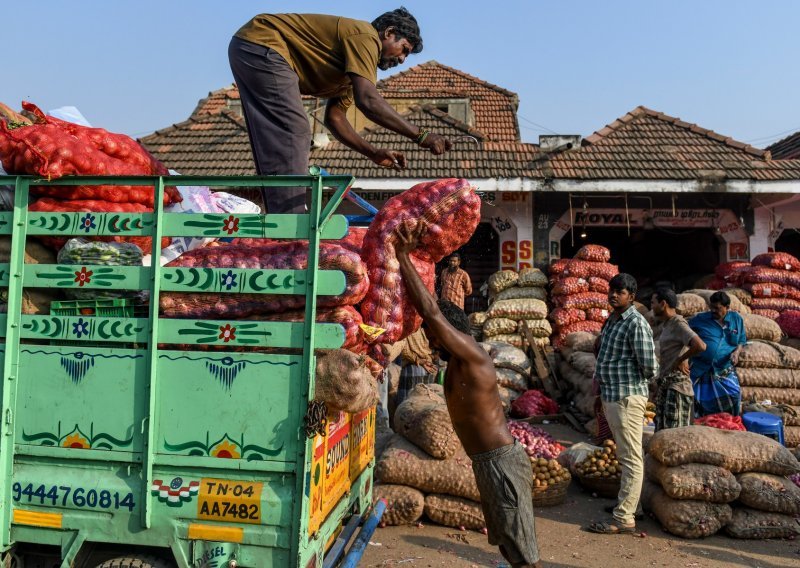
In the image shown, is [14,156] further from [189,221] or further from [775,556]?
[775,556]

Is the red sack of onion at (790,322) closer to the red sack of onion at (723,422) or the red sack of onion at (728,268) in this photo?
the red sack of onion at (728,268)

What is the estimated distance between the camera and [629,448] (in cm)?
492

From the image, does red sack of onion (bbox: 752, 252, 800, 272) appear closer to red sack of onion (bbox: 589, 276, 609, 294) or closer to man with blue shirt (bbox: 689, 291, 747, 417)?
red sack of onion (bbox: 589, 276, 609, 294)

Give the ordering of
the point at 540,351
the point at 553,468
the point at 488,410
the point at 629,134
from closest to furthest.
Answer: the point at 488,410 → the point at 553,468 → the point at 540,351 → the point at 629,134

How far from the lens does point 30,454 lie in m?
2.56

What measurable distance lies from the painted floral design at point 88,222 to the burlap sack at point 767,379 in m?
7.49

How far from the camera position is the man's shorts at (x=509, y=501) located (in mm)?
3240

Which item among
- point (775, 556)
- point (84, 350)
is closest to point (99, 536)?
point (84, 350)

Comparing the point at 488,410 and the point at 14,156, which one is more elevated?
the point at 14,156

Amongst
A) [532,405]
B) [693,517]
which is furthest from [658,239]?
[693,517]

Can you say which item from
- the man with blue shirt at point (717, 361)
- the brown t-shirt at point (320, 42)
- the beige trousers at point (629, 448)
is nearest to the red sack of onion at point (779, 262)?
the man with blue shirt at point (717, 361)

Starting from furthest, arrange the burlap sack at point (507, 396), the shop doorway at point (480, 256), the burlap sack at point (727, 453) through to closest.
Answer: the shop doorway at point (480, 256) < the burlap sack at point (507, 396) < the burlap sack at point (727, 453)

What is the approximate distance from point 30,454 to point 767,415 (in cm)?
669

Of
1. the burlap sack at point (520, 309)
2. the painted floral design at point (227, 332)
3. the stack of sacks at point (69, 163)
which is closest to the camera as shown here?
the painted floral design at point (227, 332)
